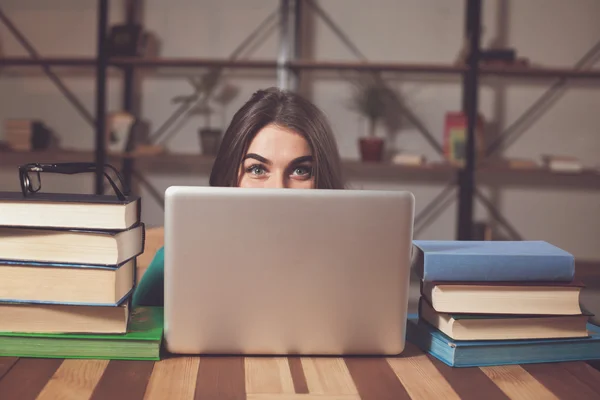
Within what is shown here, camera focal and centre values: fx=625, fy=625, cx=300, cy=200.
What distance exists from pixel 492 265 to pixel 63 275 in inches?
22.1

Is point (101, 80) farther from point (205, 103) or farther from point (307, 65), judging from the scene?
point (307, 65)

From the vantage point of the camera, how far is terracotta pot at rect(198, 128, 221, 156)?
10.4ft

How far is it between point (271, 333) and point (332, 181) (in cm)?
66

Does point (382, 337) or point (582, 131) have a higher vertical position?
point (582, 131)

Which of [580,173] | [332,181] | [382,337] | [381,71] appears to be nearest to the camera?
[382,337]

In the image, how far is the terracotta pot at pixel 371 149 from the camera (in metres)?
3.10

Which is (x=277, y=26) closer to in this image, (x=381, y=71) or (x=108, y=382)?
(x=381, y=71)

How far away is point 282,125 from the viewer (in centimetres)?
139

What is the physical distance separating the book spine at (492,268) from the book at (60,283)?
412 mm

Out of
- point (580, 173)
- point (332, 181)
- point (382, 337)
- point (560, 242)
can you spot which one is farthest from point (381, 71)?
point (382, 337)

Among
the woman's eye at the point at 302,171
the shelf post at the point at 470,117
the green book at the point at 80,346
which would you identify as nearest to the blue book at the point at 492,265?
the green book at the point at 80,346

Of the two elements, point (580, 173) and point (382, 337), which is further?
point (580, 173)

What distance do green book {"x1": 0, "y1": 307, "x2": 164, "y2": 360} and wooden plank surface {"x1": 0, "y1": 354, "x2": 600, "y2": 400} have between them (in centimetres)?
1

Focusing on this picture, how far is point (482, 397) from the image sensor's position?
0.74 m
